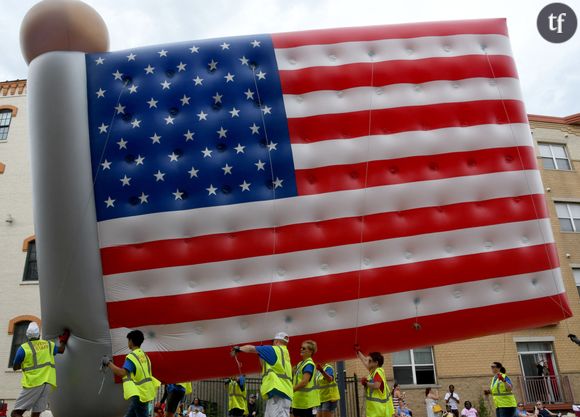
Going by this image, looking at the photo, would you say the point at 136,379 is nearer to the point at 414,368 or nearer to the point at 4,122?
the point at 414,368

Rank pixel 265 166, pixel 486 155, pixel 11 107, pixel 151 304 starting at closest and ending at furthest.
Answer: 1. pixel 151 304
2. pixel 265 166
3. pixel 486 155
4. pixel 11 107

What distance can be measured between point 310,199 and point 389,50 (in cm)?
261

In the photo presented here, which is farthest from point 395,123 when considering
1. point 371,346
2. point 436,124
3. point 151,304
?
point 151,304

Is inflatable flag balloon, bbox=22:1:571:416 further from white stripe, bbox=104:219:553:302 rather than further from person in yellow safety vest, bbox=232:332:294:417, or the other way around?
person in yellow safety vest, bbox=232:332:294:417

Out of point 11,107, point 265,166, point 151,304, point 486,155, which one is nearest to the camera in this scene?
point 151,304

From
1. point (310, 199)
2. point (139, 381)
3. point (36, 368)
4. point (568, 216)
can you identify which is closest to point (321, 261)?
point (310, 199)

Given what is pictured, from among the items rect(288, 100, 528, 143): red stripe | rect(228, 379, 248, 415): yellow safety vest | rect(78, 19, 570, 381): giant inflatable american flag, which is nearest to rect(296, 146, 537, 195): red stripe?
rect(78, 19, 570, 381): giant inflatable american flag

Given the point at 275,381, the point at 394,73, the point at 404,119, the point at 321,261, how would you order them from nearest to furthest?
the point at 275,381
the point at 321,261
the point at 404,119
the point at 394,73

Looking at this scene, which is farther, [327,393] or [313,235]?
[327,393]

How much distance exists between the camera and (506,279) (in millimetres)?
6695

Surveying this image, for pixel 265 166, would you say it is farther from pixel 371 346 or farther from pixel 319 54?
pixel 371 346

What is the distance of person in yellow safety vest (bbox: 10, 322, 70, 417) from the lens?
19.2 feet

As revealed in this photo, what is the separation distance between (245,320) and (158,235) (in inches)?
60.0

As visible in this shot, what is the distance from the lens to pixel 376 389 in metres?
6.34
